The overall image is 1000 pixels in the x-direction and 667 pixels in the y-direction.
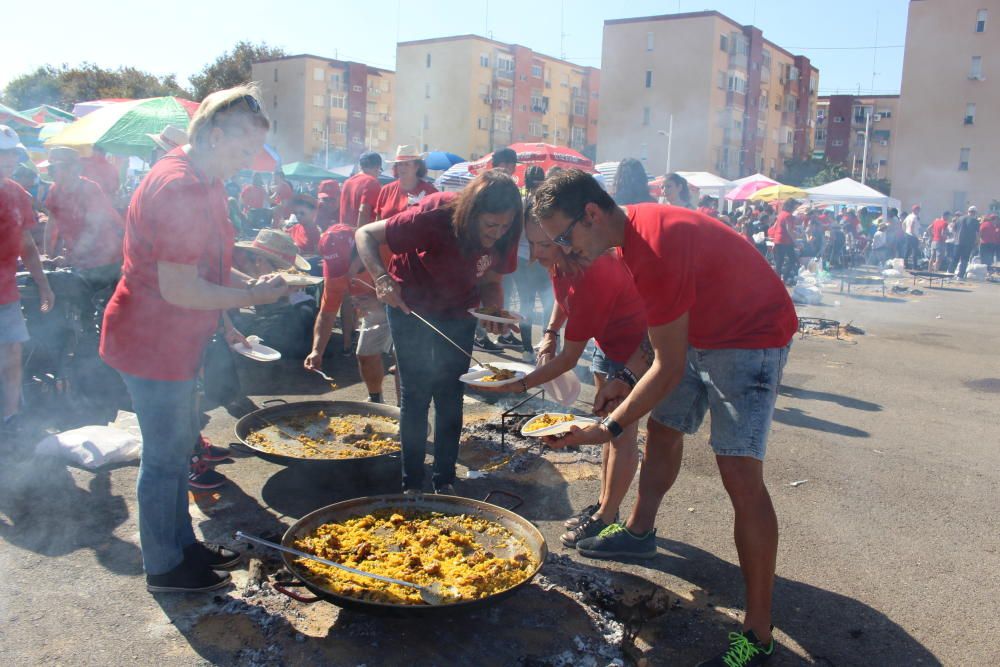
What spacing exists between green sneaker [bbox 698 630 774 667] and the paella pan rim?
74 centimetres

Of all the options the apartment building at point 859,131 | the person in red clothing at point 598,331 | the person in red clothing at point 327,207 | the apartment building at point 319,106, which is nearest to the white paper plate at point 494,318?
the person in red clothing at point 598,331

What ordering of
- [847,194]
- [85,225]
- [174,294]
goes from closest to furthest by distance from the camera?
[174,294]
[85,225]
[847,194]

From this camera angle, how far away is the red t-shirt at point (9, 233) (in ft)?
14.1

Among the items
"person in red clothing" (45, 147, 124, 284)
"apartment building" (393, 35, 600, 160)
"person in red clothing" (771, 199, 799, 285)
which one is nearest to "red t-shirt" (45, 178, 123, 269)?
"person in red clothing" (45, 147, 124, 284)

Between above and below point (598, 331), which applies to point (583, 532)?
below

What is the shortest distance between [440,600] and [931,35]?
49571 millimetres

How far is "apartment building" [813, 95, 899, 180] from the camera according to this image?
63219 mm

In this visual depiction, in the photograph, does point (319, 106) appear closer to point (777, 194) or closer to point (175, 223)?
point (777, 194)

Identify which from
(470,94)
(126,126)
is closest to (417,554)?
(126,126)

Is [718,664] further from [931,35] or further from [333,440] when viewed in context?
[931,35]

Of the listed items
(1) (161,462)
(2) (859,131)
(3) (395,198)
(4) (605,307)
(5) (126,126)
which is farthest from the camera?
(2) (859,131)

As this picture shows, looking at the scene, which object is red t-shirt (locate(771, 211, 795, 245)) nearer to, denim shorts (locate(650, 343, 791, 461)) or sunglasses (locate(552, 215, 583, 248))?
denim shorts (locate(650, 343, 791, 461))

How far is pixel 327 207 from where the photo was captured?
10070 mm

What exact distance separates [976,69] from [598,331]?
48.0 m
